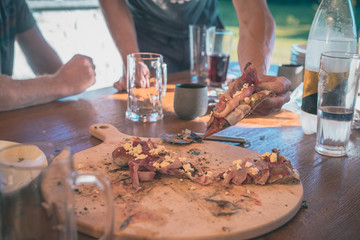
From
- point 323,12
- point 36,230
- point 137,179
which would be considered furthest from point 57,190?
point 323,12

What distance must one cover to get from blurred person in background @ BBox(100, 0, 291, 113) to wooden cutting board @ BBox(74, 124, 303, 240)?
0.94m

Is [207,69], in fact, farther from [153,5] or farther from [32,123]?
[32,123]

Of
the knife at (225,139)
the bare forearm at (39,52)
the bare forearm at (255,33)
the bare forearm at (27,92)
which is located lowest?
the knife at (225,139)

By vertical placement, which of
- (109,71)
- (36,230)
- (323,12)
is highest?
(323,12)

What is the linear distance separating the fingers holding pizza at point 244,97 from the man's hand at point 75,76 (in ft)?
2.61

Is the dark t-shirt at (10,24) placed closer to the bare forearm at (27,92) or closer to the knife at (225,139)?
the bare forearm at (27,92)

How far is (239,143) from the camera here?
4.36ft

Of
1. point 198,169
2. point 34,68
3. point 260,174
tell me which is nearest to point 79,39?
point 34,68

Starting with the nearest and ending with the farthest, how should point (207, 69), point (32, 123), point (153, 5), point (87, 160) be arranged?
point (87, 160), point (32, 123), point (207, 69), point (153, 5)

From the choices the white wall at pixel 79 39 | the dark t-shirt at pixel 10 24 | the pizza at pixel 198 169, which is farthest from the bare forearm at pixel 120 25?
the white wall at pixel 79 39

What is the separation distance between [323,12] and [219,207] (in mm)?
1025

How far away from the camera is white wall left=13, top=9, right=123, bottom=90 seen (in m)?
4.77

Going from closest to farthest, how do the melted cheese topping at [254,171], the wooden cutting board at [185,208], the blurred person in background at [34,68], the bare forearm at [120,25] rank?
the wooden cutting board at [185,208]
the melted cheese topping at [254,171]
the blurred person in background at [34,68]
the bare forearm at [120,25]

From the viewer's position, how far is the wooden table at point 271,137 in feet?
2.83
